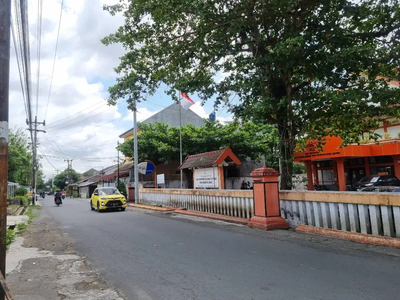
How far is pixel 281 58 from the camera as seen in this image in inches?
334

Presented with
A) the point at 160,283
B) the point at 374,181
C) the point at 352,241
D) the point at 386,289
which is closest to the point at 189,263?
the point at 160,283

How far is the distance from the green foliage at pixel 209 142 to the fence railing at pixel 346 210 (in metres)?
15.7

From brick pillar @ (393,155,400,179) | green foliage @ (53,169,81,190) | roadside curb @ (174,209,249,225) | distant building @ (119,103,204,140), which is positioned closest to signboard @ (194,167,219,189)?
roadside curb @ (174,209,249,225)

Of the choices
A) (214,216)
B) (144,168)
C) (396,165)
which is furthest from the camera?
(144,168)

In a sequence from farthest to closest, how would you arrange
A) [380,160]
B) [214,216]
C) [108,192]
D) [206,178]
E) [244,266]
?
1. [380,160]
2. [108,192]
3. [206,178]
4. [214,216]
5. [244,266]

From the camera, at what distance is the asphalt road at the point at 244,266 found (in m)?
4.50

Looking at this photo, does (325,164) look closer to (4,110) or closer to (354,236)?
(354,236)

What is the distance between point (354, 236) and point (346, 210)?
27.0 inches

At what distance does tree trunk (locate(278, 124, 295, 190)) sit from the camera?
35.4 ft

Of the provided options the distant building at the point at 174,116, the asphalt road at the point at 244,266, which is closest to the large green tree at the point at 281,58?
the asphalt road at the point at 244,266

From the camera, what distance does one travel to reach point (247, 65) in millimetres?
10398

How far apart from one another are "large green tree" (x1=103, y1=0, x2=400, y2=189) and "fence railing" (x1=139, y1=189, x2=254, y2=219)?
4.98ft

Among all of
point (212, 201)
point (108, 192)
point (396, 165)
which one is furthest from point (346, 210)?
point (396, 165)

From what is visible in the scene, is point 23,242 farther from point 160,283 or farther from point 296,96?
point 296,96
